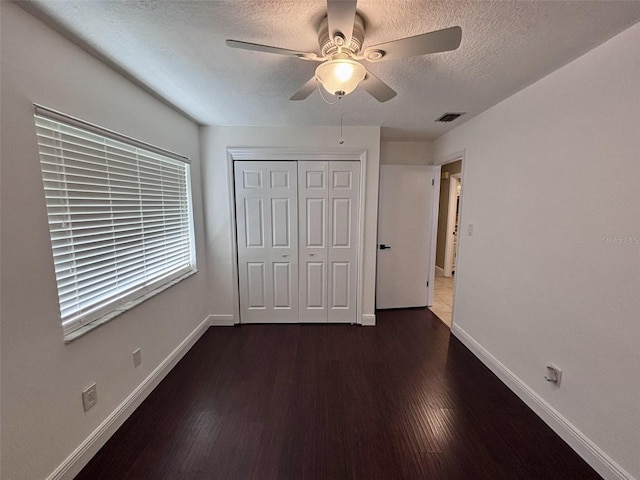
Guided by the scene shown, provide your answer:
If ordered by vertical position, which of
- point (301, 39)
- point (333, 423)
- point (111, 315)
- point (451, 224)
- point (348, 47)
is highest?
point (301, 39)

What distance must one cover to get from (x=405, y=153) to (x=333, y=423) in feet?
10.9

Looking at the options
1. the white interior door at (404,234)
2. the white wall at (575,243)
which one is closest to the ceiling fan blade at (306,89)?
the white wall at (575,243)

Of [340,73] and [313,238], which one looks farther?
[313,238]

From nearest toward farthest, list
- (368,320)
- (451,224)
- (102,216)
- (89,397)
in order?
(89,397)
(102,216)
(368,320)
(451,224)

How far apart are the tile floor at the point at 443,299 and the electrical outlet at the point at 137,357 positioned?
3.27 m

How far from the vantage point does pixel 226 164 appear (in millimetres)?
3031

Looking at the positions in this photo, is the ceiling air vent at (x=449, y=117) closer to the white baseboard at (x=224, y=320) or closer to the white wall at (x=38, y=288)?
the white wall at (x=38, y=288)

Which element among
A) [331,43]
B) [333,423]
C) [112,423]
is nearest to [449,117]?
[331,43]

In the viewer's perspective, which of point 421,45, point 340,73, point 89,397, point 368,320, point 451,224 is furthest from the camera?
point 451,224

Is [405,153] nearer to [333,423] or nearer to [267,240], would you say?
[267,240]

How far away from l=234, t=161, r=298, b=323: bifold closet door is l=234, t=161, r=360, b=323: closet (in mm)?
11

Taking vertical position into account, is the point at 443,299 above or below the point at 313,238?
below

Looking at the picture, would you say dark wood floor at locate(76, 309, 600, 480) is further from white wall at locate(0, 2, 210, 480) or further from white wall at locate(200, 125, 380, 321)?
white wall at locate(200, 125, 380, 321)

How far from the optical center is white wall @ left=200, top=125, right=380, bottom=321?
300cm
